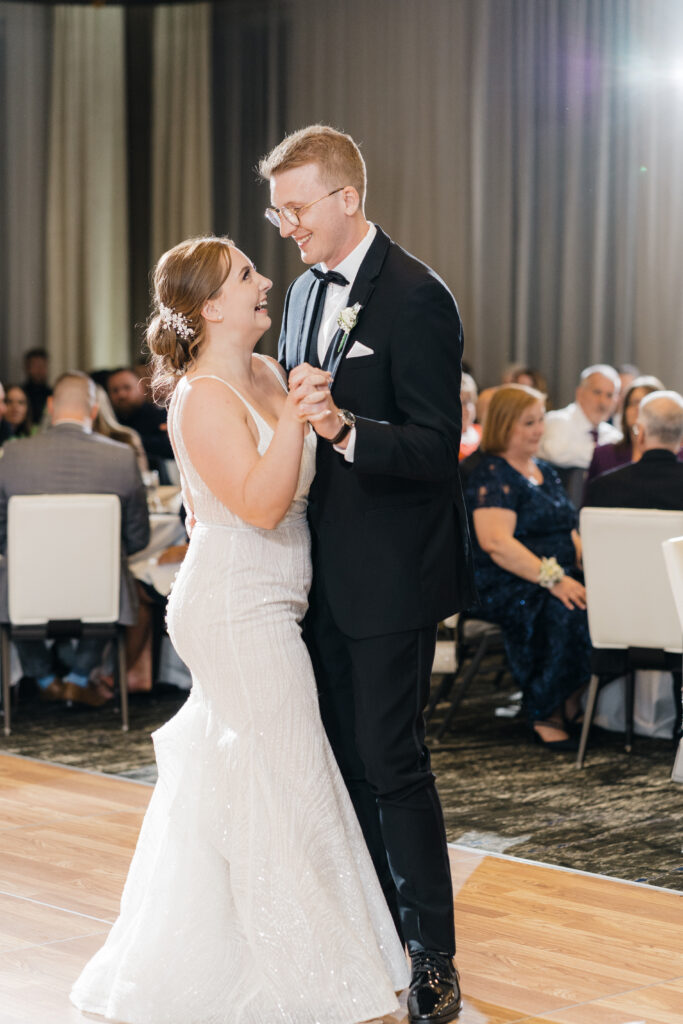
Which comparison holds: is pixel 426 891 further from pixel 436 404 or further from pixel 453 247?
pixel 453 247

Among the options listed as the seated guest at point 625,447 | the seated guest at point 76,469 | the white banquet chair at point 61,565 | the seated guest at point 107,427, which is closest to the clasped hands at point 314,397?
the white banquet chair at point 61,565

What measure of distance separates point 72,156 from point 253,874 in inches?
372

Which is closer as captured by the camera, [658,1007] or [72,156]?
[658,1007]

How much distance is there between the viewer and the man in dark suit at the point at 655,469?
16.7ft

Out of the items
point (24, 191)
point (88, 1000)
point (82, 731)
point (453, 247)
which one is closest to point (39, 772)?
point (82, 731)

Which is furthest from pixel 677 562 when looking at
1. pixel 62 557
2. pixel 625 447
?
pixel 625 447

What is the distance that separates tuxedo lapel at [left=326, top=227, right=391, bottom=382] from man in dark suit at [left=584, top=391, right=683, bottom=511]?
2649 millimetres

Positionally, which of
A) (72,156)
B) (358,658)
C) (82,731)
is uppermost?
(72,156)

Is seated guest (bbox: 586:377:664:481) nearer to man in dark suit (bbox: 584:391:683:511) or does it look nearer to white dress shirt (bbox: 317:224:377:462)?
man in dark suit (bbox: 584:391:683:511)

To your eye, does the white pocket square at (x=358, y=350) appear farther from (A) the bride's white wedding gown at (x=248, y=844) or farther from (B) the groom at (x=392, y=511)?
(A) the bride's white wedding gown at (x=248, y=844)

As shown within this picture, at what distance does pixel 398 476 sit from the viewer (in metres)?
2.61

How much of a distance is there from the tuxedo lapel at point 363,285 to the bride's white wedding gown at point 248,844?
0.16m

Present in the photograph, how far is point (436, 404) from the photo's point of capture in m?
2.57

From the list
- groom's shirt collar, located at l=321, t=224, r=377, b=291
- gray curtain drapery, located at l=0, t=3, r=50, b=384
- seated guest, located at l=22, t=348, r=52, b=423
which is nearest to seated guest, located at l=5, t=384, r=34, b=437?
seated guest, located at l=22, t=348, r=52, b=423
